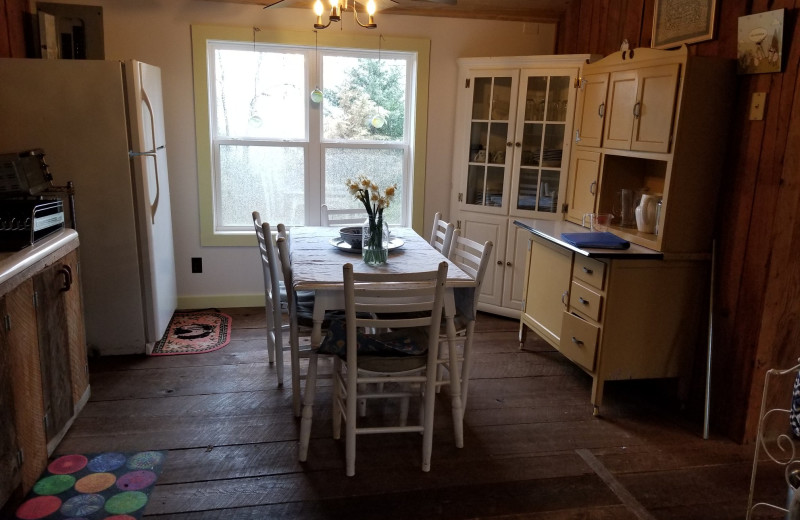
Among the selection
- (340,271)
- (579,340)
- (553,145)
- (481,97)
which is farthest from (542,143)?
(340,271)

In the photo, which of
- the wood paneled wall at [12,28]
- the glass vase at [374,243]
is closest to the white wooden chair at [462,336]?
the glass vase at [374,243]

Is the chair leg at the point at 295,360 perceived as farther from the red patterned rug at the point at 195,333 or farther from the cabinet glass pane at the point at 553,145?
the cabinet glass pane at the point at 553,145

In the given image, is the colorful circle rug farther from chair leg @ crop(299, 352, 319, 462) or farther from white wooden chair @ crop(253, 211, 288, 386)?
white wooden chair @ crop(253, 211, 288, 386)

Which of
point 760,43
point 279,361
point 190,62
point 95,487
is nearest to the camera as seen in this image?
point 95,487

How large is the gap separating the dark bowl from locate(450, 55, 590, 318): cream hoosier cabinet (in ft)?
4.40

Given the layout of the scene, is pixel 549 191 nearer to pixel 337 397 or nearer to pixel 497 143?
pixel 497 143

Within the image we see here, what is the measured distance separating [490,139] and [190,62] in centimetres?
208

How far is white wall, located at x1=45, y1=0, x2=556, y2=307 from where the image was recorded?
12.5ft

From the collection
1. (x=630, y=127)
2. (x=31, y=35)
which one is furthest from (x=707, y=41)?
(x=31, y=35)

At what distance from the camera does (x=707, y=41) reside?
2832 mm

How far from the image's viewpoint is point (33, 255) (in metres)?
2.20

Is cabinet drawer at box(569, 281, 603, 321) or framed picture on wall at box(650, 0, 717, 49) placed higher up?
framed picture on wall at box(650, 0, 717, 49)

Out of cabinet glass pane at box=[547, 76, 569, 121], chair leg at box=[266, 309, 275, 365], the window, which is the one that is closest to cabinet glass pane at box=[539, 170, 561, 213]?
cabinet glass pane at box=[547, 76, 569, 121]

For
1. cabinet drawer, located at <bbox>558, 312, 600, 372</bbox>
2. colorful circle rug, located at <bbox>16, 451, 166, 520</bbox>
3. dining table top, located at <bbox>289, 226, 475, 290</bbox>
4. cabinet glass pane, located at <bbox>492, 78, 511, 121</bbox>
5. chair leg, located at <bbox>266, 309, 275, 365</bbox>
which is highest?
cabinet glass pane, located at <bbox>492, 78, 511, 121</bbox>
